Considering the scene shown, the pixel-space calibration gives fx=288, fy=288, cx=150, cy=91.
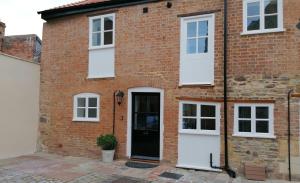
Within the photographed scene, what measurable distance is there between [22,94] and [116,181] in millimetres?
5880

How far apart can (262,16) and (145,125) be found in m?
5.17

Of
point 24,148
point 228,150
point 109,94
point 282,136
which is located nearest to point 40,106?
point 24,148

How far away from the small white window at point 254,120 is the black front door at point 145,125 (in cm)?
269

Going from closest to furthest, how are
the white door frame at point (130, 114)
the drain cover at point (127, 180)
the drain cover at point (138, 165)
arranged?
the drain cover at point (127, 180) < the drain cover at point (138, 165) < the white door frame at point (130, 114)

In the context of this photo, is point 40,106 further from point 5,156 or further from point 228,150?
point 228,150

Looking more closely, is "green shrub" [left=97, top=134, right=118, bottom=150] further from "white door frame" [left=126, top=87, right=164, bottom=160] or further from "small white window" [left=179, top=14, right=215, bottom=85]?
"small white window" [left=179, top=14, right=215, bottom=85]

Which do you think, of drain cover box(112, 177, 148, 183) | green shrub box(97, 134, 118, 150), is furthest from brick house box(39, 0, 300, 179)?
drain cover box(112, 177, 148, 183)

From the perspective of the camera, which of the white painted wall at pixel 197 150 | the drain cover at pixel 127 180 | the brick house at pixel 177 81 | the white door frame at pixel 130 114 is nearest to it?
the drain cover at pixel 127 180

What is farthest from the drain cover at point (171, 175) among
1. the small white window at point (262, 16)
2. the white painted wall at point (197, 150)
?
the small white window at point (262, 16)

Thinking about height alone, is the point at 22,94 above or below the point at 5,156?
above

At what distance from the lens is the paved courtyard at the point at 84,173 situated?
7941 mm

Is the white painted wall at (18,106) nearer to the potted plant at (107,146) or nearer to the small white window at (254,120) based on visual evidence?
the potted plant at (107,146)

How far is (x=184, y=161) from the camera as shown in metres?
9.33

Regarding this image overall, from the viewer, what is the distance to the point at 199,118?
9.20m
